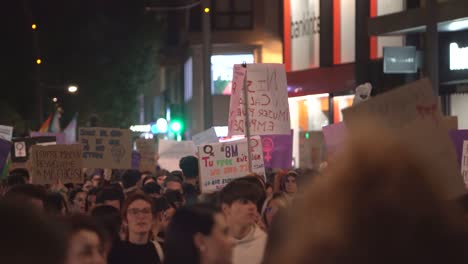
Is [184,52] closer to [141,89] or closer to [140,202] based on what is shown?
[141,89]

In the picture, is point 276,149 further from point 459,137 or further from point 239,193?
point 239,193

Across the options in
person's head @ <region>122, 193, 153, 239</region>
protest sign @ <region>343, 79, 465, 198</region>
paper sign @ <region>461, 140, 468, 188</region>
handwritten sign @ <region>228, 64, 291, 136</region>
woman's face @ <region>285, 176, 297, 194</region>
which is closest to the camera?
protest sign @ <region>343, 79, 465, 198</region>

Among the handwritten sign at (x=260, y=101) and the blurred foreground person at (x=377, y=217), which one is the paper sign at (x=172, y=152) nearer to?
the handwritten sign at (x=260, y=101)

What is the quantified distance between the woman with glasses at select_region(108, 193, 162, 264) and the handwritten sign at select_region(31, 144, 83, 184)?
24.5 ft

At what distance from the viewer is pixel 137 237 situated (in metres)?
6.55

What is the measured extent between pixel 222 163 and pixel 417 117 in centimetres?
965

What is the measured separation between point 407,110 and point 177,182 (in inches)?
393

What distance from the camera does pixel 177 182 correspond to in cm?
1317

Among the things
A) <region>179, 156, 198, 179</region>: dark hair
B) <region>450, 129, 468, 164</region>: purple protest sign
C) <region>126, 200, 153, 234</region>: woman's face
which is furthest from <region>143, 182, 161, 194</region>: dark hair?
<region>126, 200, 153, 234</region>: woman's face

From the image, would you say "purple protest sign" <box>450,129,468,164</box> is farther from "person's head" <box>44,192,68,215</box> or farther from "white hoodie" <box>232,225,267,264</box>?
"white hoodie" <box>232,225,267,264</box>

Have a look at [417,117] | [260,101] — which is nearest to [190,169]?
[260,101]

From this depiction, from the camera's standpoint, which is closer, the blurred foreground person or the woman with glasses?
the blurred foreground person

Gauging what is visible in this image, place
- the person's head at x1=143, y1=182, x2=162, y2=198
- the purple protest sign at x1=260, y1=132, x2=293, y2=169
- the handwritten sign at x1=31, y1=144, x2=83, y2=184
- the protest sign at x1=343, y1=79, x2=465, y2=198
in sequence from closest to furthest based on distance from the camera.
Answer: the protest sign at x1=343, y1=79, x2=465, y2=198 → the person's head at x1=143, y1=182, x2=162, y2=198 → the handwritten sign at x1=31, y1=144, x2=83, y2=184 → the purple protest sign at x1=260, y1=132, x2=293, y2=169

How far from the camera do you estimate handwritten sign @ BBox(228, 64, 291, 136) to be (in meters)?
14.0
